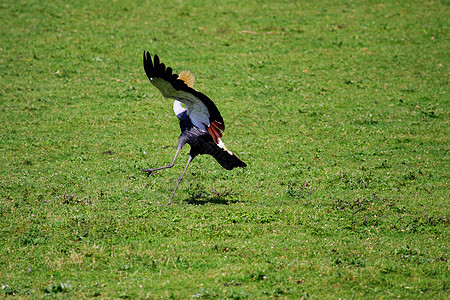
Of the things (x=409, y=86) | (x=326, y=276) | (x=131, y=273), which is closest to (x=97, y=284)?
(x=131, y=273)

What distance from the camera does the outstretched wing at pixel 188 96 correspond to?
9.20m

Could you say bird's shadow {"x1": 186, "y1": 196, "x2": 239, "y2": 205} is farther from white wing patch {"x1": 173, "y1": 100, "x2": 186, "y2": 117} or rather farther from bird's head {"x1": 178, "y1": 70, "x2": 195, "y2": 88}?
bird's head {"x1": 178, "y1": 70, "x2": 195, "y2": 88}

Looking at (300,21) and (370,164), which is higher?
(300,21)

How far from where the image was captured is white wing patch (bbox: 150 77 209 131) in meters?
9.47

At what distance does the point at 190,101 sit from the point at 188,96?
0.68ft

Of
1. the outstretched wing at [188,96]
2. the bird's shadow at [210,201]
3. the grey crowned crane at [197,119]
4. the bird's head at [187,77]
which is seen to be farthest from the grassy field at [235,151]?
Result: the bird's head at [187,77]

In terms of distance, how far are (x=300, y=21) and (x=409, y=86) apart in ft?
23.2

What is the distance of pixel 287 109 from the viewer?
16422 millimetres

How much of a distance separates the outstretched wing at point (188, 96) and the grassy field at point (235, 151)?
1676mm

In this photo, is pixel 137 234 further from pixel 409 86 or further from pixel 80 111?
pixel 409 86

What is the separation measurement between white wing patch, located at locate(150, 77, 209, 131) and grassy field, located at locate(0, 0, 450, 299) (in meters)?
1.74

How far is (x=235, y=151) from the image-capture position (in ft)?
44.5

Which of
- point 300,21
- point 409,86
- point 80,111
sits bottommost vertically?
point 80,111

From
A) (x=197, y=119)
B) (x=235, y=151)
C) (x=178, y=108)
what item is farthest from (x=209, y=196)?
(x=235, y=151)
